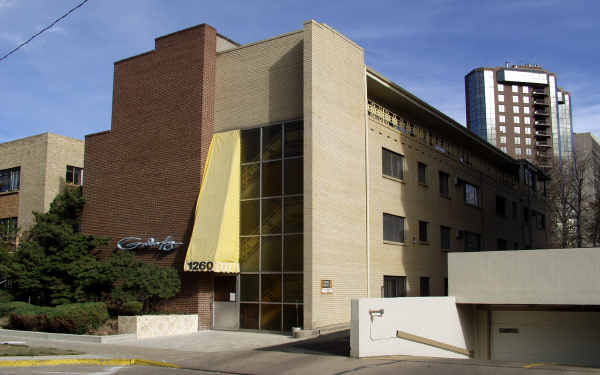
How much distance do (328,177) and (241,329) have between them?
683 cm

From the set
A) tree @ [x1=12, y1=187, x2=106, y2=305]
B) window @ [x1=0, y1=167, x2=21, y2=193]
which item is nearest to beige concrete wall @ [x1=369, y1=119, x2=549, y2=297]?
tree @ [x1=12, y1=187, x2=106, y2=305]

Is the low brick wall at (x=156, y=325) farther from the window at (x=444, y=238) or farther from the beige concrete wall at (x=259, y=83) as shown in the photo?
the window at (x=444, y=238)

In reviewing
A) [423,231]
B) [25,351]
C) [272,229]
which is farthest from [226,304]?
[423,231]

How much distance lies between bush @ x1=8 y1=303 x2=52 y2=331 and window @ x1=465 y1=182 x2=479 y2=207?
24651 millimetres

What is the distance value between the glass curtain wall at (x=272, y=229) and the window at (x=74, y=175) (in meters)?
17.4

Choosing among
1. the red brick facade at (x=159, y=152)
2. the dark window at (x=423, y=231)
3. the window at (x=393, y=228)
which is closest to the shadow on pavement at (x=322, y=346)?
the red brick facade at (x=159, y=152)

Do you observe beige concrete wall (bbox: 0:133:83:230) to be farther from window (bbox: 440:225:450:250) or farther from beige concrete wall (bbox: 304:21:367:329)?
window (bbox: 440:225:450:250)

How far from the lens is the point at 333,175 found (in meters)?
23.5

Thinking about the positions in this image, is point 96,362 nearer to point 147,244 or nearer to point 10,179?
point 147,244

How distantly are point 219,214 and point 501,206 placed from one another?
2664cm

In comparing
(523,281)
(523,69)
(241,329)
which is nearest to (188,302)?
(241,329)

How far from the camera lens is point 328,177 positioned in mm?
23125

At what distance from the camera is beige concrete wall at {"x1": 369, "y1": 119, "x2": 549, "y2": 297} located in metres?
26.7

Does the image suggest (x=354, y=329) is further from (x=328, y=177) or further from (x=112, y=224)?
(x=112, y=224)
